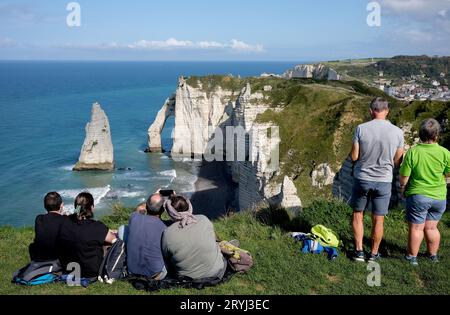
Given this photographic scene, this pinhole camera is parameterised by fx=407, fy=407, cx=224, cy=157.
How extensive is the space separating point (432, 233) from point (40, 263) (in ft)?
24.4

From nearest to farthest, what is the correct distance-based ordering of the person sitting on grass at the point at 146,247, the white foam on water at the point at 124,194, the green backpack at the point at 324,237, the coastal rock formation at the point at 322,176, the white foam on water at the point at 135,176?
1. the person sitting on grass at the point at 146,247
2. the green backpack at the point at 324,237
3. the coastal rock formation at the point at 322,176
4. the white foam on water at the point at 124,194
5. the white foam on water at the point at 135,176

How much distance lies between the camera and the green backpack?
8539 mm

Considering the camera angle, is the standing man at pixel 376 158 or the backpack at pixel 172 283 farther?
the standing man at pixel 376 158

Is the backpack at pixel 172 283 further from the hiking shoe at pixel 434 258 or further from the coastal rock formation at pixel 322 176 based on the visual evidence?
the coastal rock formation at pixel 322 176

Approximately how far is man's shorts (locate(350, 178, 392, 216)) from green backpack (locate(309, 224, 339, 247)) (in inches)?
38.9

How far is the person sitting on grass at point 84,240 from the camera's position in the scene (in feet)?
24.1

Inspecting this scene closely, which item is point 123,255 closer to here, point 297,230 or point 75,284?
point 75,284

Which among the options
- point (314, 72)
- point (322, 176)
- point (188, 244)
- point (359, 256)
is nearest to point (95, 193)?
point (322, 176)

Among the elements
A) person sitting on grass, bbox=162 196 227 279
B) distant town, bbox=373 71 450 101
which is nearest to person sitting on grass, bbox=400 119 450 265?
person sitting on grass, bbox=162 196 227 279

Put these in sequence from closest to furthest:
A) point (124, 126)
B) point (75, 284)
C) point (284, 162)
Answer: point (75, 284) → point (284, 162) → point (124, 126)

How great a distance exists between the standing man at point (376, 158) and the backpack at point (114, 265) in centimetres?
455

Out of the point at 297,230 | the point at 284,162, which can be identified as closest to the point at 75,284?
the point at 297,230

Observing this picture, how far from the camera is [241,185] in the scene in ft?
141

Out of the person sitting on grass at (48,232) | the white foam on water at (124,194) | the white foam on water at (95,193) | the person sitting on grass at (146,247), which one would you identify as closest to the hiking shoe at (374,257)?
the person sitting on grass at (146,247)
